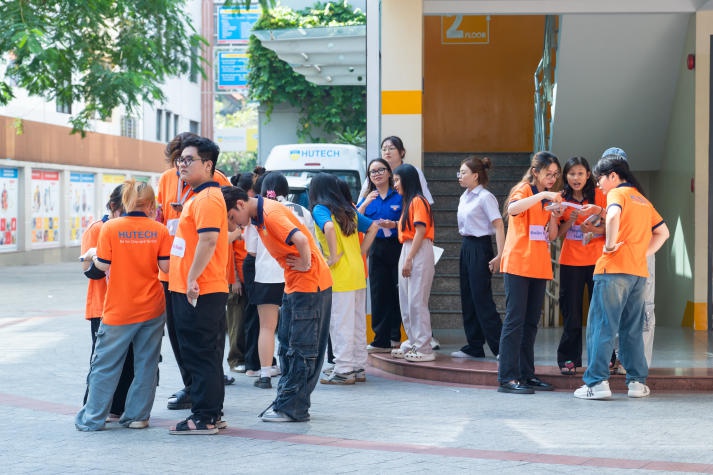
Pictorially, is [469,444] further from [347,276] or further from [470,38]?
[470,38]

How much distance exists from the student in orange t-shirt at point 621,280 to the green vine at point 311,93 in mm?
16905

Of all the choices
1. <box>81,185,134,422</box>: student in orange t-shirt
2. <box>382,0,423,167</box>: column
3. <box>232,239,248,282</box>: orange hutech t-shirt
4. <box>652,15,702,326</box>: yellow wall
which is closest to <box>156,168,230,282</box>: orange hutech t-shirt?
<box>81,185,134,422</box>: student in orange t-shirt

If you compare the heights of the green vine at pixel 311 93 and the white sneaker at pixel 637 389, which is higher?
the green vine at pixel 311 93

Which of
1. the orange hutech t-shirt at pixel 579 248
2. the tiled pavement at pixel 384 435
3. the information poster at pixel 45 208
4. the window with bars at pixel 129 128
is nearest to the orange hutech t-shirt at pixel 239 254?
the tiled pavement at pixel 384 435

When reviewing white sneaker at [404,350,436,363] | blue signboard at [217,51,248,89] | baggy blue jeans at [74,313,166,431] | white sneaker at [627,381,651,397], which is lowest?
white sneaker at [627,381,651,397]

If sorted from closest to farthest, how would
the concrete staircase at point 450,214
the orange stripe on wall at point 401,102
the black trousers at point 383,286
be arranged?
the black trousers at point 383,286
the orange stripe on wall at point 401,102
the concrete staircase at point 450,214

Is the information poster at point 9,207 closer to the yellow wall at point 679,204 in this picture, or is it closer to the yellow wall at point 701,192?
the yellow wall at point 679,204

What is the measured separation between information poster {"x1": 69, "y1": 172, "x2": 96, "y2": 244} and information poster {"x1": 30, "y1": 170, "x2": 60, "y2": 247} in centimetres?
101

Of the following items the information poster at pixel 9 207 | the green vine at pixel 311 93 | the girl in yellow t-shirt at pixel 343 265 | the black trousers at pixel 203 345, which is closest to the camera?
the black trousers at pixel 203 345

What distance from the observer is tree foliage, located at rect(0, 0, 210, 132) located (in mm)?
16422

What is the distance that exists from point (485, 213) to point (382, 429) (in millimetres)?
2943

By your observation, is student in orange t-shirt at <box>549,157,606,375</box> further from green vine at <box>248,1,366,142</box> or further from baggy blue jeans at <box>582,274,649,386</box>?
green vine at <box>248,1,366,142</box>

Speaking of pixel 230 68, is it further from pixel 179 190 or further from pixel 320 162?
pixel 179 190

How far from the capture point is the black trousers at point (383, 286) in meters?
9.93
